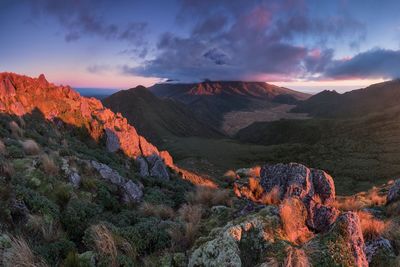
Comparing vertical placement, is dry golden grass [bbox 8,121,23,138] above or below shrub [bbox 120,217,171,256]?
above

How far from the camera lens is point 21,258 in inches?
180

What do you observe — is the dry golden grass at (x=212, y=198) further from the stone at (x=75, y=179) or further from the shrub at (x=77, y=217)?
the stone at (x=75, y=179)

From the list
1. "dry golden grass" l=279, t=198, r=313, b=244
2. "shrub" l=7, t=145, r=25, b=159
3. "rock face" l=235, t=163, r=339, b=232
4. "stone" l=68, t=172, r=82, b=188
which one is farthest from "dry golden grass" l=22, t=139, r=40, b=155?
"dry golden grass" l=279, t=198, r=313, b=244

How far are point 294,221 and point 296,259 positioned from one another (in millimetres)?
1869

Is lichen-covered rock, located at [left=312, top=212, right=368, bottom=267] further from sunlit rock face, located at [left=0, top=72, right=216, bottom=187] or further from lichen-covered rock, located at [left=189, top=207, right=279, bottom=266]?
sunlit rock face, located at [left=0, top=72, right=216, bottom=187]

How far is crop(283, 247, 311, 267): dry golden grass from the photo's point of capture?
14.4ft

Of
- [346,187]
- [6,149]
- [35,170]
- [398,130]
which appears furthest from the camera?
[398,130]

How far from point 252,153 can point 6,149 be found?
120043 mm

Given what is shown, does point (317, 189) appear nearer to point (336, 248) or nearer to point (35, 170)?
point (336, 248)

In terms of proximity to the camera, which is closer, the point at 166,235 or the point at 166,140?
the point at 166,235

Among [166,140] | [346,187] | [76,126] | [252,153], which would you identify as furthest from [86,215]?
[166,140]

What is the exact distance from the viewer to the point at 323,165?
8919 centimetres

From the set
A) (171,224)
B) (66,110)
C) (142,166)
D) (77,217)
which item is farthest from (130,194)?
(66,110)

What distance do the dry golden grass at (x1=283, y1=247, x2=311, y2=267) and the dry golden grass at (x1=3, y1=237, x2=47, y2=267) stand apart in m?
3.78
